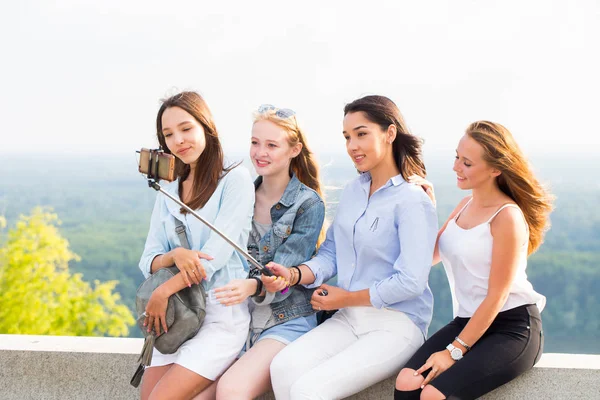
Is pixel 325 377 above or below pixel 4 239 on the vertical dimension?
above

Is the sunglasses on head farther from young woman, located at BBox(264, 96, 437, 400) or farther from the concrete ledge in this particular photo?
the concrete ledge

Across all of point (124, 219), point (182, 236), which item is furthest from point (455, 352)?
point (124, 219)

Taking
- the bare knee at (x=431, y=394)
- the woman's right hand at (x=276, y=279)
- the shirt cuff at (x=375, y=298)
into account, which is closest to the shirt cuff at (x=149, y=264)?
the woman's right hand at (x=276, y=279)

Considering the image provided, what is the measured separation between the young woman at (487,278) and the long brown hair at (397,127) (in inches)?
8.9

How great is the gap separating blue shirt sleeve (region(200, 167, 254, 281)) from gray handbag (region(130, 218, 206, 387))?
104 mm

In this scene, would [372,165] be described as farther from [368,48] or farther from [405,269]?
[368,48]

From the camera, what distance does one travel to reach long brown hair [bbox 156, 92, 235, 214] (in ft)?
9.24

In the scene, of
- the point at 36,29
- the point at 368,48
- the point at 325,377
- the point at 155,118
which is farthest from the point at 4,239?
the point at 368,48

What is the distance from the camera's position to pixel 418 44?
30.6 meters

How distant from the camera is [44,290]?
11539 millimetres

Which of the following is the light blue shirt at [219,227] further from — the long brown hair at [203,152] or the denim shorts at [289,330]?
the denim shorts at [289,330]

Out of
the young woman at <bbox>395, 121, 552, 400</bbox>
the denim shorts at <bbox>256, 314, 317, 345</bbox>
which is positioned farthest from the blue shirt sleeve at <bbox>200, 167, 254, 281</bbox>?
the young woman at <bbox>395, 121, 552, 400</bbox>

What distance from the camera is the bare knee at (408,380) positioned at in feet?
7.85

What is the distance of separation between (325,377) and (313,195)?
816mm
